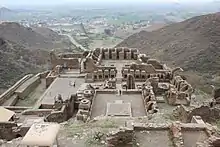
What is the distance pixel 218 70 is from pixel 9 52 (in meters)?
40.9

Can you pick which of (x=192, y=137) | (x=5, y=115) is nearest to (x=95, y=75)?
(x=5, y=115)

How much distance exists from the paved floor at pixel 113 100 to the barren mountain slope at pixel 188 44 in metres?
29.5

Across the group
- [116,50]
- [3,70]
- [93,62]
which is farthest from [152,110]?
[3,70]

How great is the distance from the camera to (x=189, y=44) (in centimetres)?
6969

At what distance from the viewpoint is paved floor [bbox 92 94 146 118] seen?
23.7 m

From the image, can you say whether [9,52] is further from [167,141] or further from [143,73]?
[167,141]

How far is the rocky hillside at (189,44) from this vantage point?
186ft

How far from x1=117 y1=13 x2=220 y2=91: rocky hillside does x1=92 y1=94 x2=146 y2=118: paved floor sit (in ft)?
92.9

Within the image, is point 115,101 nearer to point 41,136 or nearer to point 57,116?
point 57,116

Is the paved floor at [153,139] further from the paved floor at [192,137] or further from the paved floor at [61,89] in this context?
the paved floor at [61,89]

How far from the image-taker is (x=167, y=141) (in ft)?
45.5

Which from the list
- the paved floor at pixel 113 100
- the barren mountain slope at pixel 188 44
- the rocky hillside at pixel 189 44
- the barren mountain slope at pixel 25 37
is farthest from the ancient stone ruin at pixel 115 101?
the barren mountain slope at pixel 25 37

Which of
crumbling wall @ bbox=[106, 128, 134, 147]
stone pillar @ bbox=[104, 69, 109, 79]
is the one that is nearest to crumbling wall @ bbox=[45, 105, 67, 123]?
stone pillar @ bbox=[104, 69, 109, 79]

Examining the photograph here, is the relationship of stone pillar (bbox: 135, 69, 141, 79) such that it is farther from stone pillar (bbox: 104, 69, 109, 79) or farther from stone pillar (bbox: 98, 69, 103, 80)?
stone pillar (bbox: 98, 69, 103, 80)
